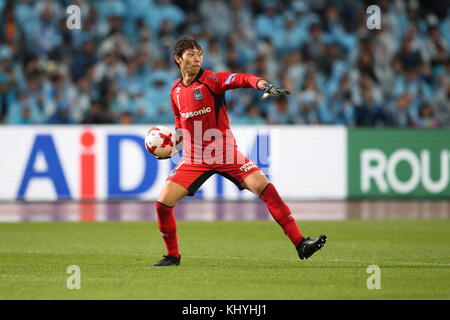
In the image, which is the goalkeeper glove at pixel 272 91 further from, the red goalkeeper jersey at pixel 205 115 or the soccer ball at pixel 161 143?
the soccer ball at pixel 161 143

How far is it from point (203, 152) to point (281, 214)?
1.03 metres

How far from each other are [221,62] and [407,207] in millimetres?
5318

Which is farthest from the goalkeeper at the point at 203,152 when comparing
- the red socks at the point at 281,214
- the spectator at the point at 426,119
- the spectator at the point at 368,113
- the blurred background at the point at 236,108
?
the spectator at the point at 426,119

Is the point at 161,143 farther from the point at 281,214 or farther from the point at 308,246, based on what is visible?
the point at 308,246

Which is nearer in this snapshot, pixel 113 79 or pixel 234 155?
pixel 234 155

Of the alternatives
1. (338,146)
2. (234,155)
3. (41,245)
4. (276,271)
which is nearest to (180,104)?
(234,155)

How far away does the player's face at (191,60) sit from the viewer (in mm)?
9836

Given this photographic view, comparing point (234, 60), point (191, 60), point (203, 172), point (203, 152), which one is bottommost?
point (203, 172)

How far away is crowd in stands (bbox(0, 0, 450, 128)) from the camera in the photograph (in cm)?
1972

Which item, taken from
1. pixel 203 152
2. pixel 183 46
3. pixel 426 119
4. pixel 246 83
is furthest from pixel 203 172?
pixel 426 119

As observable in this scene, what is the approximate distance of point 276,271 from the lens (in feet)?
31.3

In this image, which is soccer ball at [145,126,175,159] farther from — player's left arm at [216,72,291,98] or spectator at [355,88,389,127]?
spectator at [355,88,389,127]

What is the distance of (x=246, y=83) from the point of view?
372 inches
